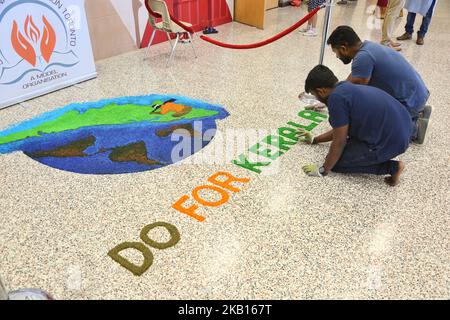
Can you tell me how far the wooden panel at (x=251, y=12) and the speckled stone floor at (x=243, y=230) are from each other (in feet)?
10.1

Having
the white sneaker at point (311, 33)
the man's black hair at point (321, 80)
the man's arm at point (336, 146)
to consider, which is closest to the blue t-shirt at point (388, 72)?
the man's black hair at point (321, 80)

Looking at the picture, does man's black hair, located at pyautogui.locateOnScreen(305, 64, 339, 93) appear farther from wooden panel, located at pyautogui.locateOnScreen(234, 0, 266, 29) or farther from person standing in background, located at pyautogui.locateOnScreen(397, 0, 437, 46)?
wooden panel, located at pyautogui.locateOnScreen(234, 0, 266, 29)

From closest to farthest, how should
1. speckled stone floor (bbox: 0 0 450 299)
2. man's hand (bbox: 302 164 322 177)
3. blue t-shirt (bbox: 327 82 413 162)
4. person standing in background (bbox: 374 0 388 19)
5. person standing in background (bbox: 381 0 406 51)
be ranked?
1. speckled stone floor (bbox: 0 0 450 299)
2. blue t-shirt (bbox: 327 82 413 162)
3. man's hand (bbox: 302 164 322 177)
4. person standing in background (bbox: 381 0 406 51)
5. person standing in background (bbox: 374 0 388 19)

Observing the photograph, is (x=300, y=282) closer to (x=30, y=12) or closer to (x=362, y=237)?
(x=362, y=237)

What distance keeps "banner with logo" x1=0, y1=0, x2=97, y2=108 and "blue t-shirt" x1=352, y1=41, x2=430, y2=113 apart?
2696 millimetres

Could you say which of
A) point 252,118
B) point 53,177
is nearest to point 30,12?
point 53,177

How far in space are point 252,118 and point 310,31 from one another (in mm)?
3055

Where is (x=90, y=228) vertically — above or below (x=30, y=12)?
below

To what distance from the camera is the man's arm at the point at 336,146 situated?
2328mm

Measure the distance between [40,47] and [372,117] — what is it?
9.77 ft

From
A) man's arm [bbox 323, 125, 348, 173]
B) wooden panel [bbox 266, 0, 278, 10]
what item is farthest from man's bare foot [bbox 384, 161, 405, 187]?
wooden panel [bbox 266, 0, 278, 10]

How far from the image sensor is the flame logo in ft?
10.9

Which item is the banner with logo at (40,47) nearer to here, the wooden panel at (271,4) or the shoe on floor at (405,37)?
the wooden panel at (271,4)
